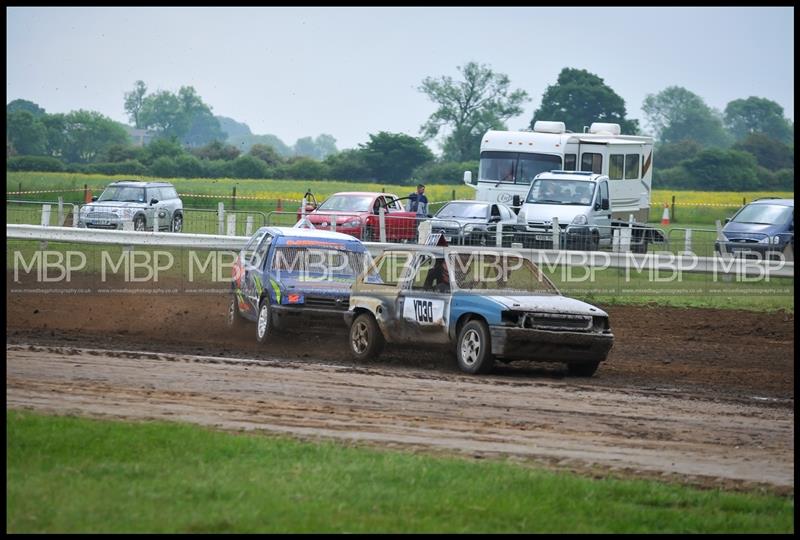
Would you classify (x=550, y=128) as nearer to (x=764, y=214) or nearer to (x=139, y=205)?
(x=764, y=214)

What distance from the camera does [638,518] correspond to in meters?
7.70

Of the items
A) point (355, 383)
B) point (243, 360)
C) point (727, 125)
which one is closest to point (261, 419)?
point (355, 383)

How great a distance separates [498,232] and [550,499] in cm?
1717

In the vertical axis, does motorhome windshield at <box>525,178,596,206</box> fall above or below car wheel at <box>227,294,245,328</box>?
above

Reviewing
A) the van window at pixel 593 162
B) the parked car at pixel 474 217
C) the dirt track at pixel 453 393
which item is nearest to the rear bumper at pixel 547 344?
the dirt track at pixel 453 393

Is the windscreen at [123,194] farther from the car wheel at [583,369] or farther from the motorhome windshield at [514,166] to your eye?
the car wheel at [583,369]

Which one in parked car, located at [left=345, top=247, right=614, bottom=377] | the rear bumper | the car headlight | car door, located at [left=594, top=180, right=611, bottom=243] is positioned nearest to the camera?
the rear bumper

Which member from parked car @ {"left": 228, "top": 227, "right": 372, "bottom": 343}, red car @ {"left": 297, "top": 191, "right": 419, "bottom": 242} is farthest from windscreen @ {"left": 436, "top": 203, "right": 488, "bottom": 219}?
parked car @ {"left": 228, "top": 227, "right": 372, "bottom": 343}

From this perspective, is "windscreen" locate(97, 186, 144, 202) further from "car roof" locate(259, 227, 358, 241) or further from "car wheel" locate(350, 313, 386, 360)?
"car wheel" locate(350, 313, 386, 360)

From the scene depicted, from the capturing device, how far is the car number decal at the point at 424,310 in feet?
48.9

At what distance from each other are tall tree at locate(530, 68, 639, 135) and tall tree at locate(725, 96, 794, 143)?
42.2 meters

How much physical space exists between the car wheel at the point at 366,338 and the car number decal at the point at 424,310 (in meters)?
0.45

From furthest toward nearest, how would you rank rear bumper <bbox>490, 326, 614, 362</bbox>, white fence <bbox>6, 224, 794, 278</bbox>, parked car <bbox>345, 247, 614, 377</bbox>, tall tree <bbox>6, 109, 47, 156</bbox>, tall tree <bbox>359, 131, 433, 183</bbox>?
tall tree <bbox>6, 109, 47, 156</bbox>, tall tree <bbox>359, 131, 433, 183</bbox>, white fence <bbox>6, 224, 794, 278</bbox>, parked car <bbox>345, 247, 614, 377</bbox>, rear bumper <bbox>490, 326, 614, 362</bbox>

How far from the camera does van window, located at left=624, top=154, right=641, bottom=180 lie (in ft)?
120
